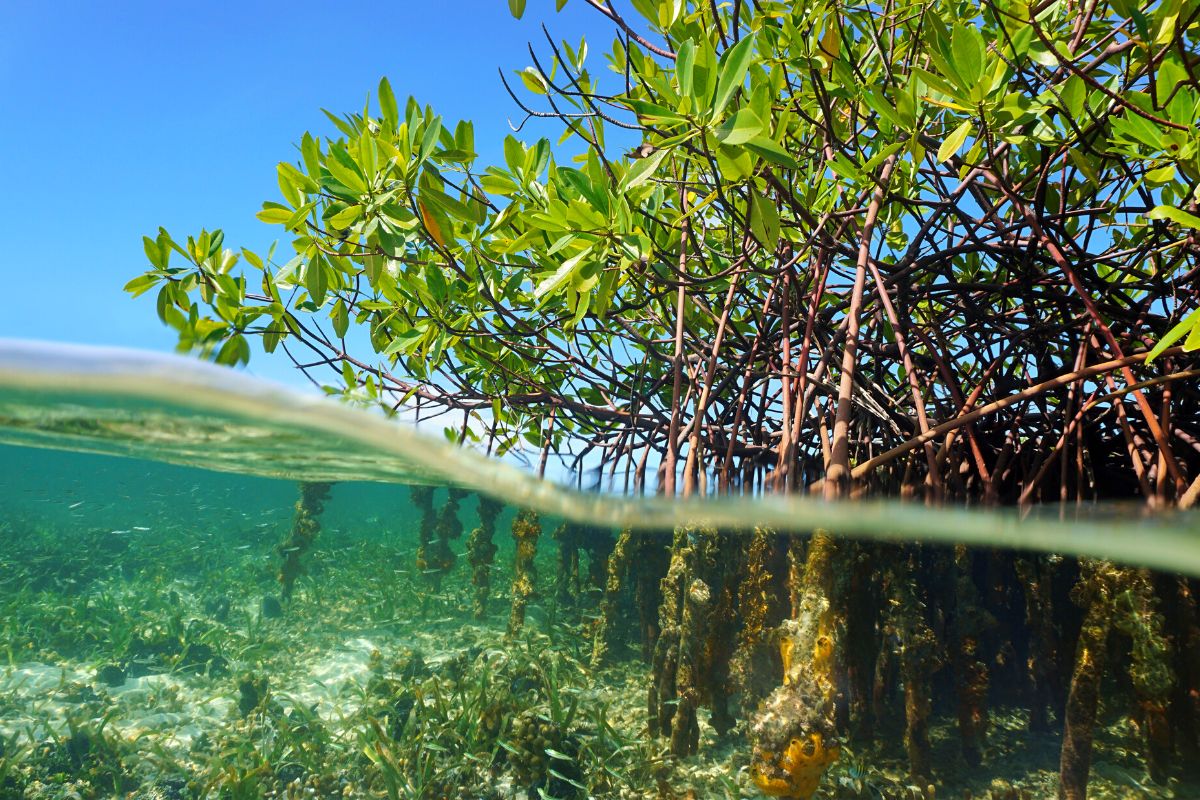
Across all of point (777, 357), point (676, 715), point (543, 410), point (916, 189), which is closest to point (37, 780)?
point (676, 715)

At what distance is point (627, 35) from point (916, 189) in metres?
1.35

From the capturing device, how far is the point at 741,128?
2.00 m

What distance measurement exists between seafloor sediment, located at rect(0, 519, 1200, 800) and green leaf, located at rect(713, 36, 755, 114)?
1.65m

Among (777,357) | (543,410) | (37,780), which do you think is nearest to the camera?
(37,780)

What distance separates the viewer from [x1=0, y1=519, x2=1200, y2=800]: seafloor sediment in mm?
2285

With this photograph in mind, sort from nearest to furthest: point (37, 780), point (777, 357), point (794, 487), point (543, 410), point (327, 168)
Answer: point (37, 780), point (327, 168), point (794, 487), point (777, 357), point (543, 410)

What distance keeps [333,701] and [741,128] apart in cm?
208

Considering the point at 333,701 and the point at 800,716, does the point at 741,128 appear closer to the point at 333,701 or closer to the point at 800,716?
the point at 800,716

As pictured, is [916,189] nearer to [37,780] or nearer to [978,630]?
[978,630]

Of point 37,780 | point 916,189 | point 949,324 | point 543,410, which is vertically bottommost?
point 37,780

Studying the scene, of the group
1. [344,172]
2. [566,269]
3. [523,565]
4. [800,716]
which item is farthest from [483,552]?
[344,172]

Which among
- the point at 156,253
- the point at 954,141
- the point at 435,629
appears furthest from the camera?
the point at 156,253

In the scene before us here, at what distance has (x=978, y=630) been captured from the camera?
2.62 metres

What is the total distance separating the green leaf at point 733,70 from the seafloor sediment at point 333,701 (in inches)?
65.0
